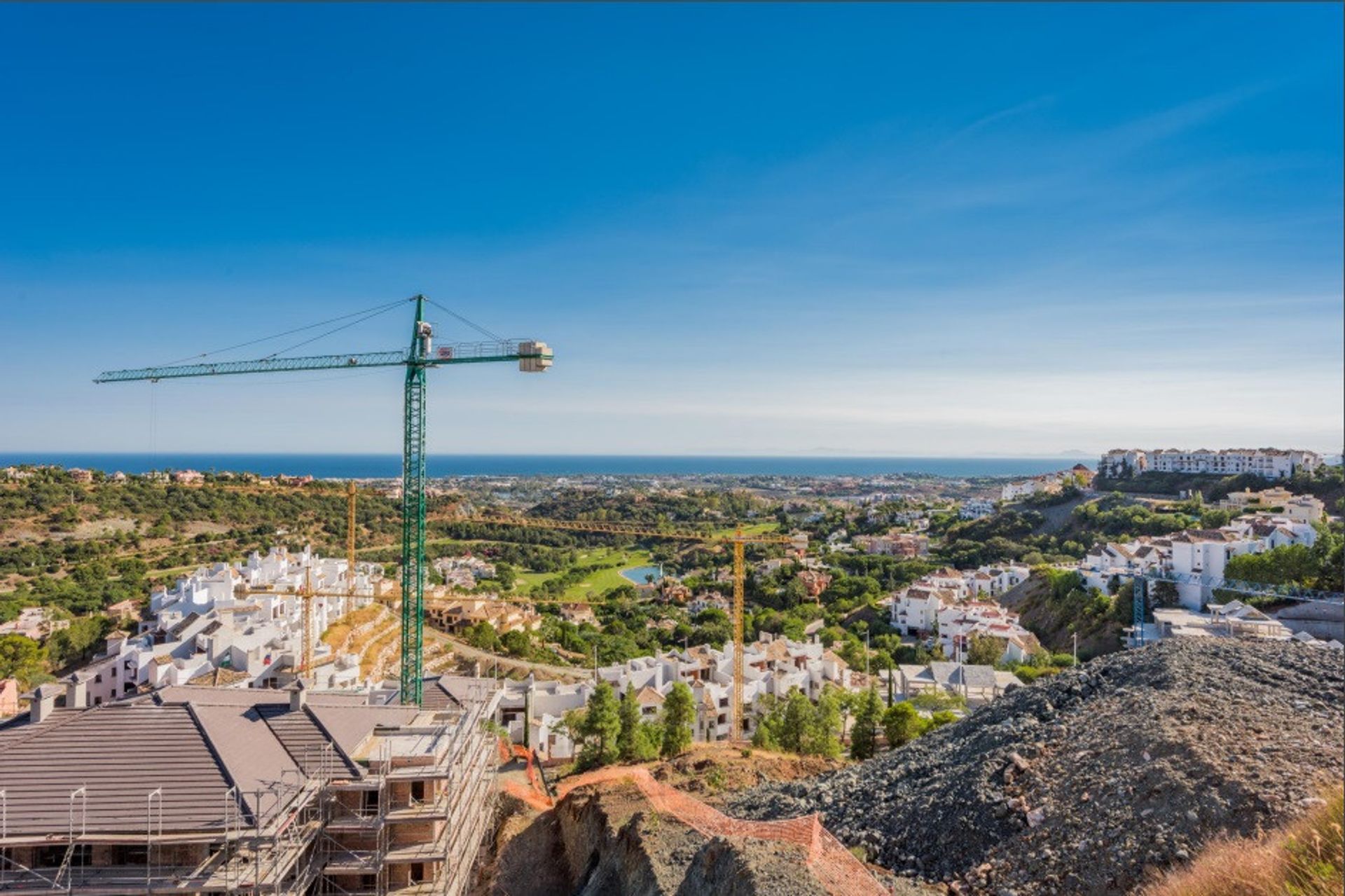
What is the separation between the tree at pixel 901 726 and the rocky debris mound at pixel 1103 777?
3.08 m

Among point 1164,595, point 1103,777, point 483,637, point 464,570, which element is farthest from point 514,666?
point 1164,595

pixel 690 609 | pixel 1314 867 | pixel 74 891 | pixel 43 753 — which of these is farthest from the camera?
pixel 690 609

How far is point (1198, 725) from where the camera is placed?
6883 millimetres

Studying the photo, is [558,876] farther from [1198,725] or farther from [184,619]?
[184,619]

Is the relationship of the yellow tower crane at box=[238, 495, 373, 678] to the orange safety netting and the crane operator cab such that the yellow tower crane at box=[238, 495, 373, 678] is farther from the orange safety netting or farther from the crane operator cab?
the orange safety netting

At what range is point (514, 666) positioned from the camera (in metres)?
23.4

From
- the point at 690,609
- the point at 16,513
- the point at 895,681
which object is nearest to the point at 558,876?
the point at 895,681

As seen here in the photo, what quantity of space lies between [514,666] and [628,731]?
10.8 metres

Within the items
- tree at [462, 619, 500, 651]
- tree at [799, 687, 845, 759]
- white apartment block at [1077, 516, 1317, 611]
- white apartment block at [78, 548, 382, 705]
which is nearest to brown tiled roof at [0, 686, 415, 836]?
tree at [799, 687, 845, 759]

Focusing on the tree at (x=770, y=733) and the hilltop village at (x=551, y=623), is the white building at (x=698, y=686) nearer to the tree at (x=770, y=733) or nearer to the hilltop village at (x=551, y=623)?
the hilltop village at (x=551, y=623)

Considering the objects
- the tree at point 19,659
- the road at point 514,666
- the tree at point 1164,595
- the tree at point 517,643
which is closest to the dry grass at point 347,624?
the road at point 514,666

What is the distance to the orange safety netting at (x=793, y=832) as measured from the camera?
6.08 meters

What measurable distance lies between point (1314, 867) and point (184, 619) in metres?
24.9

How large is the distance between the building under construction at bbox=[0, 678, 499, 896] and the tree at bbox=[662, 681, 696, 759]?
479 cm
